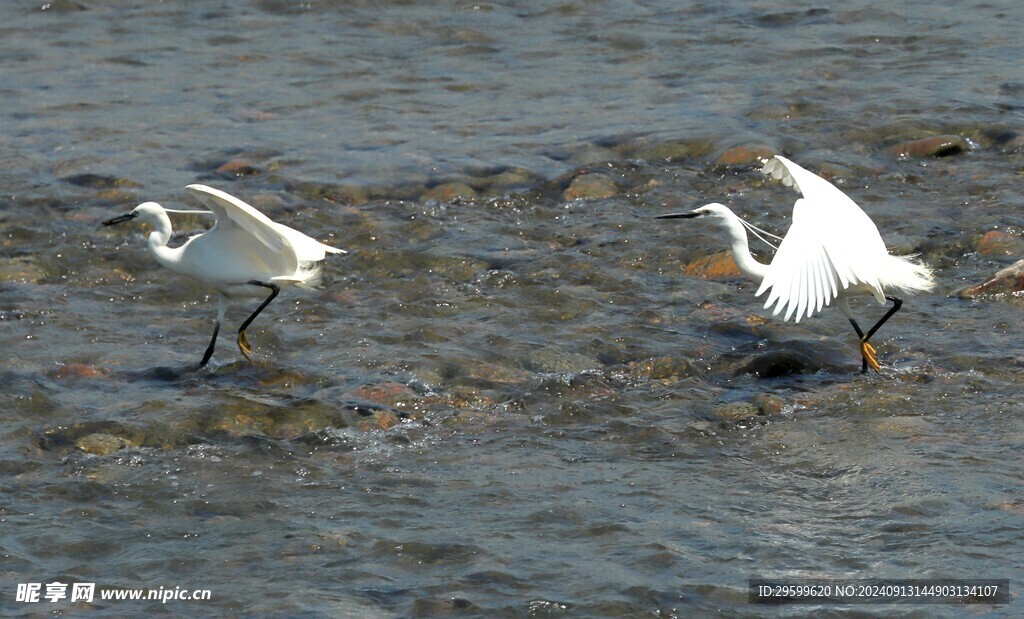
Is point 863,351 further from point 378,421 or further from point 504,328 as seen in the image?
point 378,421

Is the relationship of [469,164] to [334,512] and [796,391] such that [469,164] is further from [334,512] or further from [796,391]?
[334,512]

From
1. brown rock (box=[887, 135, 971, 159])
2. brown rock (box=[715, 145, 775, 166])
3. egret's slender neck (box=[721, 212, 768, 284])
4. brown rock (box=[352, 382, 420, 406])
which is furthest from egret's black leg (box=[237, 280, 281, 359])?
brown rock (box=[887, 135, 971, 159])

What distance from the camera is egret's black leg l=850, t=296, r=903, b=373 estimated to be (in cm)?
655

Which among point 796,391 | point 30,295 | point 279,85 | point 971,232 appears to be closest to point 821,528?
point 796,391

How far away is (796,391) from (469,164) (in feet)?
12.8

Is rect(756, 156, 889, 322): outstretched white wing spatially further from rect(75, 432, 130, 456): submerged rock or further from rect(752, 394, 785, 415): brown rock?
rect(75, 432, 130, 456): submerged rock

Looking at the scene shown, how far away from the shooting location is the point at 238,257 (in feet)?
22.5

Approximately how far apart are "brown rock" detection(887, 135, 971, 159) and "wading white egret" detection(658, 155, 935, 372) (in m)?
2.61

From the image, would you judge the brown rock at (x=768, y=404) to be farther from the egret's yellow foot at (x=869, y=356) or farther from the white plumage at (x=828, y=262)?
the egret's yellow foot at (x=869, y=356)

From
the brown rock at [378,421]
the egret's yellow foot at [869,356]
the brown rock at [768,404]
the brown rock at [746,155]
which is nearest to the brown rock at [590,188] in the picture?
the brown rock at [746,155]

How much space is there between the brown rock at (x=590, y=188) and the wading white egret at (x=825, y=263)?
2006 mm

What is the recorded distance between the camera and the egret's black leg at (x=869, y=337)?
6.55 m

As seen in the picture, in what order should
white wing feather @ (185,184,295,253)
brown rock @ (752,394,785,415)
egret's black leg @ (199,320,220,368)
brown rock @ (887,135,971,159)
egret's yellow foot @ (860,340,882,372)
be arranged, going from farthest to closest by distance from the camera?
brown rock @ (887,135,971,159) → egret's black leg @ (199,320,220,368) → egret's yellow foot @ (860,340,882,372) → white wing feather @ (185,184,295,253) → brown rock @ (752,394,785,415)

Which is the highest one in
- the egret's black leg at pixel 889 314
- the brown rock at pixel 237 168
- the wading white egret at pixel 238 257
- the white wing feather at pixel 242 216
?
the white wing feather at pixel 242 216
